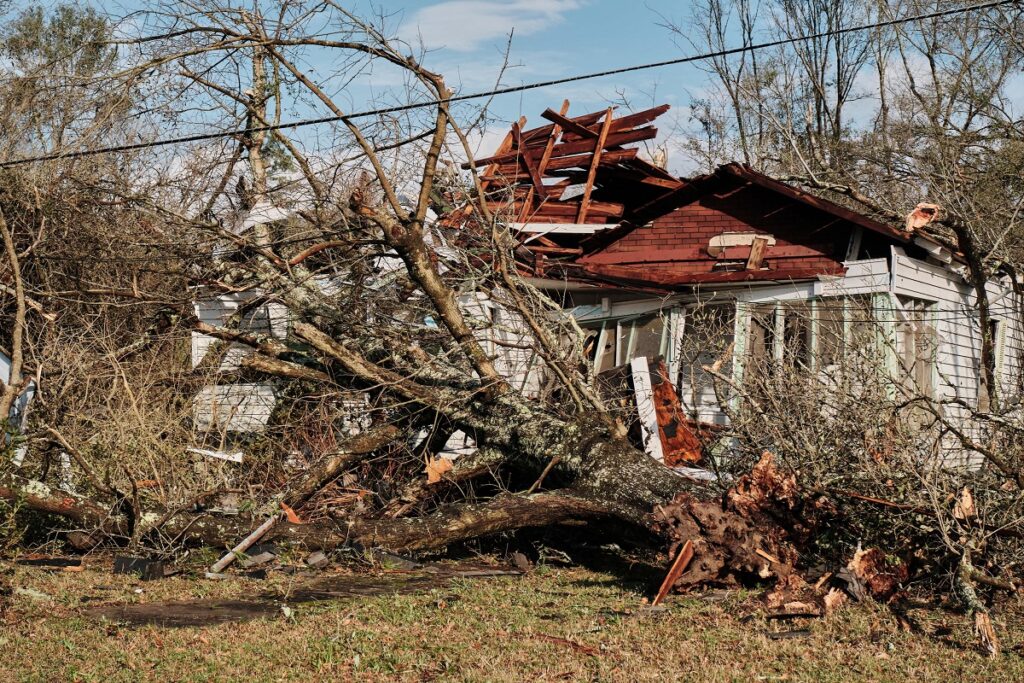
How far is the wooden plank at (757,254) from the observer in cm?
1172

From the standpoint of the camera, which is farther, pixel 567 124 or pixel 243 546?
pixel 567 124

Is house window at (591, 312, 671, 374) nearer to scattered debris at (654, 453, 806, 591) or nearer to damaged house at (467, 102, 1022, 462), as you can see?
damaged house at (467, 102, 1022, 462)

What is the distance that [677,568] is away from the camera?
6.36 metres

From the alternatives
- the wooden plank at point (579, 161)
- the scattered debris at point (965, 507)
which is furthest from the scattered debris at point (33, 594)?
the wooden plank at point (579, 161)

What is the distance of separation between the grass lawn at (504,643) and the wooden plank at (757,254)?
604 centimetres

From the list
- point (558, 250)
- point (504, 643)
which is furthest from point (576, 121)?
point (504, 643)

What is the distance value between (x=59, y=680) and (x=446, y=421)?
5067 millimetres

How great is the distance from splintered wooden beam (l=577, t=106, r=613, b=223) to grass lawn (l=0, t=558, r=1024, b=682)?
796 cm

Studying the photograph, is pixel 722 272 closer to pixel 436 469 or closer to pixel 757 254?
pixel 757 254

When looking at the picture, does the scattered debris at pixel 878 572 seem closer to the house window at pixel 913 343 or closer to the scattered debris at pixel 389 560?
the scattered debris at pixel 389 560

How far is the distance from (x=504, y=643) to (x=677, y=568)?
154 centimetres

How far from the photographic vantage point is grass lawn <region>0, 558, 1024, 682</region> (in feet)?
15.6

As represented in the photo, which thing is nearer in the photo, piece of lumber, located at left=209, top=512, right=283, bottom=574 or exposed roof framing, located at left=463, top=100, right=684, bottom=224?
piece of lumber, located at left=209, top=512, right=283, bottom=574

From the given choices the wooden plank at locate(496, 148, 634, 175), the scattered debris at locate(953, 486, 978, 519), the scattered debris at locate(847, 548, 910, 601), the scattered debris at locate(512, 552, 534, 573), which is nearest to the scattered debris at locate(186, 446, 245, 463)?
the scattered debris at locate(512, 552, 534, 573)
